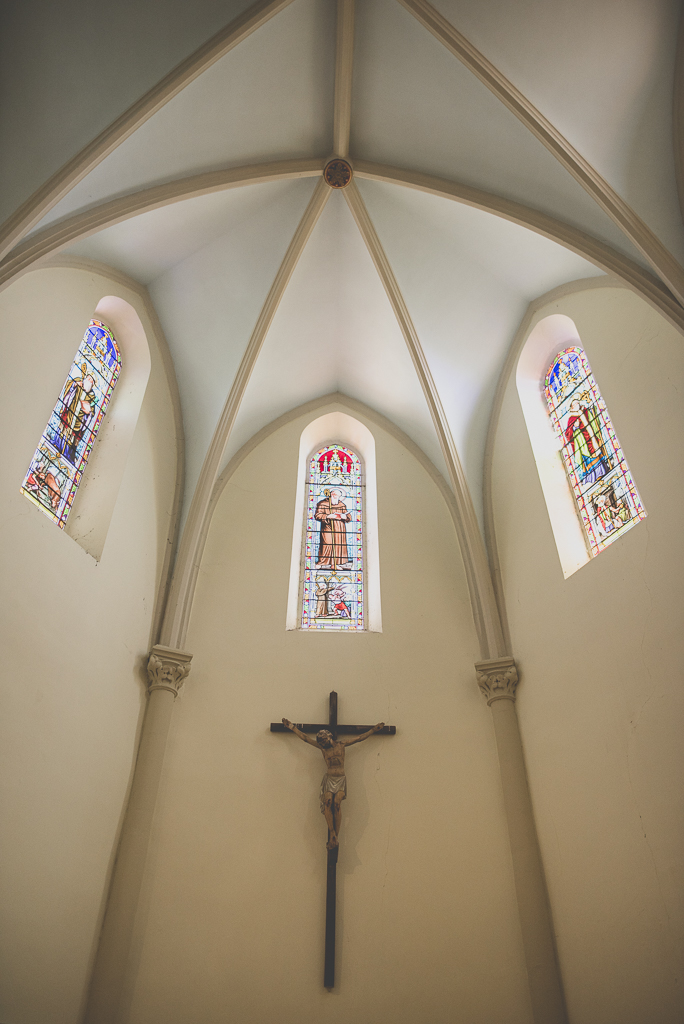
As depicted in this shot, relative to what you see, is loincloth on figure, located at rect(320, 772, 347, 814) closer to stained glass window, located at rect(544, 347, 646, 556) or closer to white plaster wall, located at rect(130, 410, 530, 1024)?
white plaster wall, located at rect(130, 410, 530, 1024)

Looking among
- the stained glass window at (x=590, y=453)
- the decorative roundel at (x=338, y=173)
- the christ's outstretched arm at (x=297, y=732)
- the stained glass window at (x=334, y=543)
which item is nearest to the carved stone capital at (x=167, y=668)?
the christ's outstretched arm at (x=297, y=732)

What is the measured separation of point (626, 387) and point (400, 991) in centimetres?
588

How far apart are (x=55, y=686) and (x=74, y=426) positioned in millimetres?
2816

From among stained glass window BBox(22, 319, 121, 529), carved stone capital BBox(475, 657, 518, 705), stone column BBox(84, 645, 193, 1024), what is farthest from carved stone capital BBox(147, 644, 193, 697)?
carved stone capital BBox(475, 657, 518, 705)

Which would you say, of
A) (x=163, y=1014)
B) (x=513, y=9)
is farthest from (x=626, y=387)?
(x=163, y=1014)

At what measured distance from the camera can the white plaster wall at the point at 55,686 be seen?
5879mm

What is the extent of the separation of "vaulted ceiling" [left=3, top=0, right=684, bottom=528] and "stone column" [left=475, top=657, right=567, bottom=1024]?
10.0 ft

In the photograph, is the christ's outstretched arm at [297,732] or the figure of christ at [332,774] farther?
the christ's outstretched arm at [297,732]

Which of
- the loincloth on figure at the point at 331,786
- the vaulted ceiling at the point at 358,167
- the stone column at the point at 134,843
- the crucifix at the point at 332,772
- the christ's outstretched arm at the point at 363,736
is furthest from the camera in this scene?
the christ's outstretched arm at the point at 363,736

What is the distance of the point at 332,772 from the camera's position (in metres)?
7.70

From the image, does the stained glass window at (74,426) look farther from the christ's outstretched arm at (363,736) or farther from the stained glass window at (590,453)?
the stained glass window at (590,453)

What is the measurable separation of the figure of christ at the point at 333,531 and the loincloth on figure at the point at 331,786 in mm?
2885

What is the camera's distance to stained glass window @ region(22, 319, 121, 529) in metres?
7.42

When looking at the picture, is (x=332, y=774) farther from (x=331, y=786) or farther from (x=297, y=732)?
(x=297, y=732)
